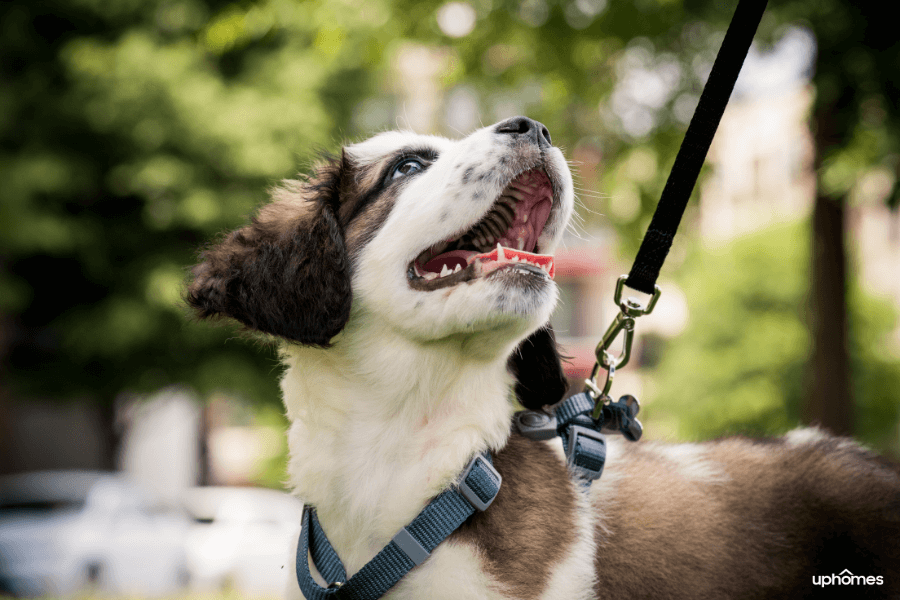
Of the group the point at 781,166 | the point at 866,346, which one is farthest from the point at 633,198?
the point at 781,166

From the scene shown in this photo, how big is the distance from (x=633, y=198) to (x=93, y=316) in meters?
9.83

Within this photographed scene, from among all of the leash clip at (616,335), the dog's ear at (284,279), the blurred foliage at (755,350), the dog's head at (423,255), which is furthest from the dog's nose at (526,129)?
the blurred foliage at (755,350)

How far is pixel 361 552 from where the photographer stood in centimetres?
229

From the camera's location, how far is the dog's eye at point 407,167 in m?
2.75

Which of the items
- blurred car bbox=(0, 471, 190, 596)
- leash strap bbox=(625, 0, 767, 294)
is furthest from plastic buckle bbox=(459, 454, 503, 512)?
blurred car bbox=(0, 471, 190, 596)

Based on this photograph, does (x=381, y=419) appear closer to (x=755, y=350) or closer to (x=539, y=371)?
(x=539, y=371)

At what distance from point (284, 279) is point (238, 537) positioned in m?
11.6

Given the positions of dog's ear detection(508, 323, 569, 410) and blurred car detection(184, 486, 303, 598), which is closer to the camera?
dog's ear detection(508, 323, 569, 410)

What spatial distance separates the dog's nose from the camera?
2.49m

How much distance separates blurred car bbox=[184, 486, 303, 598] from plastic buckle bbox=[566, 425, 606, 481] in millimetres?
7760

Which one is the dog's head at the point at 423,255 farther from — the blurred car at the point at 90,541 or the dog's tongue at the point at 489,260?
the blurred car at the point at 90,541

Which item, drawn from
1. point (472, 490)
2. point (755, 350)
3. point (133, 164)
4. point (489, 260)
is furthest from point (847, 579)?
point (755, 350)

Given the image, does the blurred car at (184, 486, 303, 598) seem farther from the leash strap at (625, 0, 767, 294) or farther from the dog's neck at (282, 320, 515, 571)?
the leash strap at (625, 0, 767, 294)

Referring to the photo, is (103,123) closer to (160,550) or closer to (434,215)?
(160,550)
